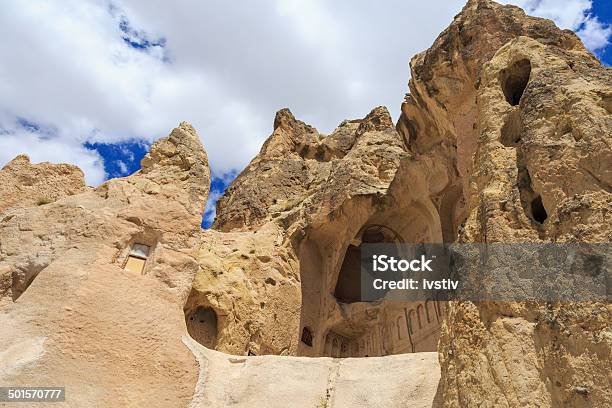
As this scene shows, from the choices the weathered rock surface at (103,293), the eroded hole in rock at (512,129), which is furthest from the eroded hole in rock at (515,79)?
the weathered rock surface at (103,293)

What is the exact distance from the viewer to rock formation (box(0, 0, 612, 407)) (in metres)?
5.89

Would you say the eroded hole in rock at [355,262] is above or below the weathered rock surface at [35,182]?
above

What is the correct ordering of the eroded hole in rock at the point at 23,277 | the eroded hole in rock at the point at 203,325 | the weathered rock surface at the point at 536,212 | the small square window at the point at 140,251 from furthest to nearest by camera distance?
1. the eroded hole in rock at the point at 203,325
2. the small square window at the point at 140,251
3. the eroded hole in rock at the point at 23,277
4. the weathered rock surface at the point at 536,212

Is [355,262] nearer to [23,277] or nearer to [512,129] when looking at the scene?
[512,129]

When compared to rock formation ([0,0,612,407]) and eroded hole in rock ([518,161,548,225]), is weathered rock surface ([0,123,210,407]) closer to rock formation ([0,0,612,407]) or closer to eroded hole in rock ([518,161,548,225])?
rock formation ([0,0,612,407])

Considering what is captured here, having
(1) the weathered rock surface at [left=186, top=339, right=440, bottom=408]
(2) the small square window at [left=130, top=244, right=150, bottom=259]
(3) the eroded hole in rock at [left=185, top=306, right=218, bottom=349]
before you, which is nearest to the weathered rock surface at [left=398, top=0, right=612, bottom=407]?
(1) the weathered rock surface at [left=186, top=339, right=440, bottom=408]

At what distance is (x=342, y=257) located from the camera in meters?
17.7

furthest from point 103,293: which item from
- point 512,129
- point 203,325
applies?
point 512,129

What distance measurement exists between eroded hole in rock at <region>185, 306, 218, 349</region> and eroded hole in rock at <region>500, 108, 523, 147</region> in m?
8.55

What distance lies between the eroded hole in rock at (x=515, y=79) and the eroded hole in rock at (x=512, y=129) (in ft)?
3.30

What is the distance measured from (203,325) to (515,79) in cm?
934

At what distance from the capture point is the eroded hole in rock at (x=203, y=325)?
12703 mm

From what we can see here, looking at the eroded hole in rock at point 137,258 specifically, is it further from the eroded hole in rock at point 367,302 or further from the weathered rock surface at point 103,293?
the eroded hole in rock at point 367,302

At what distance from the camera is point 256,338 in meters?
13.3
